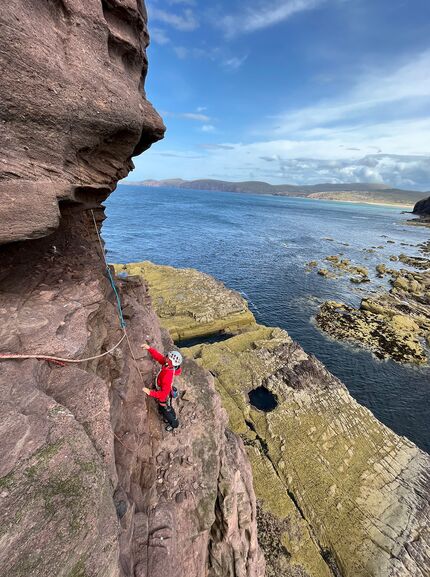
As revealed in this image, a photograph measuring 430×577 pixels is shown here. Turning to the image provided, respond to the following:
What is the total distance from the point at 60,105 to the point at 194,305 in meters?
27.0

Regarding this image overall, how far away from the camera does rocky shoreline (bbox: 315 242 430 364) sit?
30453 mm

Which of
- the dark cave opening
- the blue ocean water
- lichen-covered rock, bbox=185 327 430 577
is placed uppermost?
lichen-covered rock, bbox=185 327 430 577

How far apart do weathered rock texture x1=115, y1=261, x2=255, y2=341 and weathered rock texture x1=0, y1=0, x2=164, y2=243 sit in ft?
68.9

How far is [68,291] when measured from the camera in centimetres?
974

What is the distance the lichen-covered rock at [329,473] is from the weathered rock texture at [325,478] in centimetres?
4

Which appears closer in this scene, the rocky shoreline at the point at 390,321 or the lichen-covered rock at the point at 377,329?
the lichen-covered rock at the point at 377,329

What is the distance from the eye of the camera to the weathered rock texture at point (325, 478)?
12.4 meters

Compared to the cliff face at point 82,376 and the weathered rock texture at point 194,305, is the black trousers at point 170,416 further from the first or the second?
the weathered rock texture at point 194,305

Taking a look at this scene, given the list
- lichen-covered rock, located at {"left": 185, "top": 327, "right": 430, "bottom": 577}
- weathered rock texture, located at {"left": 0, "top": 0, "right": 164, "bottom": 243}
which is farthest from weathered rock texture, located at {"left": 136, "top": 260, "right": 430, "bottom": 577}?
weathered rock texture, located at {"left": 0, "top": 0, "right": 164, "bottom": 243}

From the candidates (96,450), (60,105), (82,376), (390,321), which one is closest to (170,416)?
(82,376)

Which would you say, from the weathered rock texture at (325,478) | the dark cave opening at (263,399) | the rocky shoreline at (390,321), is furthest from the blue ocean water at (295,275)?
the dark cave opening at (263,399)

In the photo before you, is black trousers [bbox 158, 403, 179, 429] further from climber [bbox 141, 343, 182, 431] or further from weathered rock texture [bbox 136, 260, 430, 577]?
weathered rock texture [bbox 136, 260, 430, 577]

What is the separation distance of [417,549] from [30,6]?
73.1 ft

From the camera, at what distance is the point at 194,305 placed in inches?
1321
